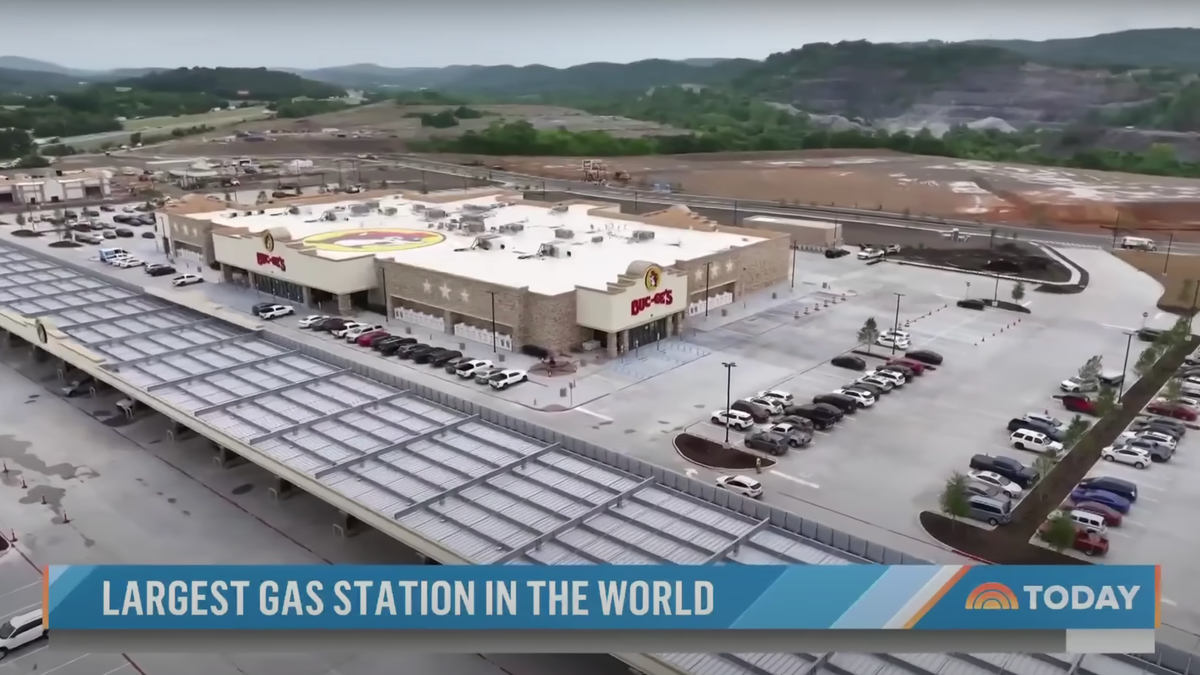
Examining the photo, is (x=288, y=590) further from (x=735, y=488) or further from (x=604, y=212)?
(x=604, y=212)

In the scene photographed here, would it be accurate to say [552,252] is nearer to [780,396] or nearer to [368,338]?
[368,338]

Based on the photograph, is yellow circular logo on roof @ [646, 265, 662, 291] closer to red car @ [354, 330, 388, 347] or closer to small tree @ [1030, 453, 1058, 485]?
red car @ [354, 330, 388, 347]

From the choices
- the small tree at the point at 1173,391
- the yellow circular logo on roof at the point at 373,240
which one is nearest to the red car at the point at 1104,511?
the small tree at the point at 1173,391

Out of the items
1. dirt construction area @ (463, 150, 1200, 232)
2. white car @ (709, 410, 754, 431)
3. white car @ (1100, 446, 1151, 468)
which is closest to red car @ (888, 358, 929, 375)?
white car @ (1100, 446, 1151, 468)

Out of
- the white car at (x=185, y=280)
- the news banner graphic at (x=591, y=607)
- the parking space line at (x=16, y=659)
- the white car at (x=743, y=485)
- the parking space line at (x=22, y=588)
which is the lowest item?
the parking space line at (x=16, y=659)

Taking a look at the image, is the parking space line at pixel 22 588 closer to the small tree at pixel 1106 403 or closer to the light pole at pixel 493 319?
the light pole at pixel 493 319

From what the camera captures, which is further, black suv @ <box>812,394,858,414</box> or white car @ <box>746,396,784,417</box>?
black suv @ <box>812,394,858,414</box>
